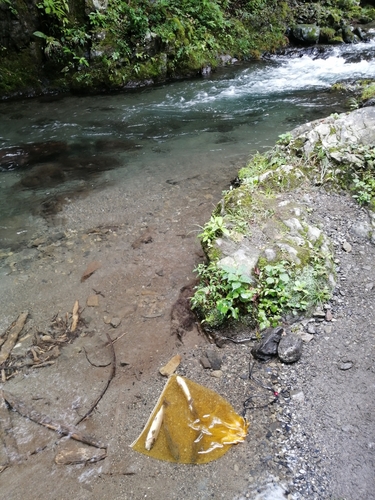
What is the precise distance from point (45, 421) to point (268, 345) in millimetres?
2008

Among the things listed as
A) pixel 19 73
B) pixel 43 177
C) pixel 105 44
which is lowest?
pixel 43 177

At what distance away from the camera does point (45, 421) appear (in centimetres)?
301

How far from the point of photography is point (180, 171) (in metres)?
6.66

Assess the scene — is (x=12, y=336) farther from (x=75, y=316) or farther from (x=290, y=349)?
(x=290, y=349)

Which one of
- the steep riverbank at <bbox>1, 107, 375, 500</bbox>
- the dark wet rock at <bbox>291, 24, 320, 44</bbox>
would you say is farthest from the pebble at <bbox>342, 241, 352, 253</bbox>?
the dark wet rock at <bbox>291, 24, 320, 44</bbox>

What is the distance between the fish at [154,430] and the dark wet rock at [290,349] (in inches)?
44.9

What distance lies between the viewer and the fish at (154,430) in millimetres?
2754

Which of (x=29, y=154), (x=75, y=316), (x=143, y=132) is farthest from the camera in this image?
(x=143, y=132)

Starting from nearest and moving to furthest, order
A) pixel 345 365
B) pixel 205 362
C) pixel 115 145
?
pixel 345 365, pixel 205 362, pixel 115 145

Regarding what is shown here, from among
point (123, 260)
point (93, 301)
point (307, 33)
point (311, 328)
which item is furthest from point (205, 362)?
point (307, 33)

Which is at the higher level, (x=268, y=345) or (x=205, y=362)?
(x=268, y=345)

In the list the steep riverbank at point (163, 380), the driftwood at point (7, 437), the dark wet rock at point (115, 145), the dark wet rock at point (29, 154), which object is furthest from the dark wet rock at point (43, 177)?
the driftwood at point (7, 437)

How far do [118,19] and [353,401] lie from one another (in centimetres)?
1248

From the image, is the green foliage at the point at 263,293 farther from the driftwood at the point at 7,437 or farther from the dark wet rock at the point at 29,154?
the dark wet rock at the point at 29,154
